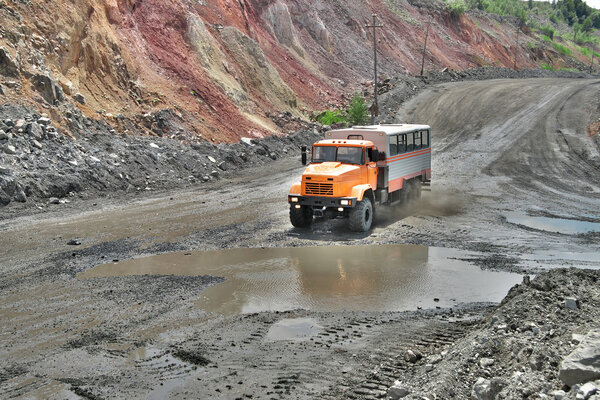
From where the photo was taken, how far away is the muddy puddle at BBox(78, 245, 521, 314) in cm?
1299

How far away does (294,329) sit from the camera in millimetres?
11227

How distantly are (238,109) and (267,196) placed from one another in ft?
49.0

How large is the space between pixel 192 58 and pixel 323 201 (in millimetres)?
24241

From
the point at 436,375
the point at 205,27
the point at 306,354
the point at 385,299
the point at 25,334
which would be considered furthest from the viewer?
the point at 205,27

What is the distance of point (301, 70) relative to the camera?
52906mm

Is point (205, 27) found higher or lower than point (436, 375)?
higher

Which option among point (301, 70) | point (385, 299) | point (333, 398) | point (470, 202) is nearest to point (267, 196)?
point (470, 202)

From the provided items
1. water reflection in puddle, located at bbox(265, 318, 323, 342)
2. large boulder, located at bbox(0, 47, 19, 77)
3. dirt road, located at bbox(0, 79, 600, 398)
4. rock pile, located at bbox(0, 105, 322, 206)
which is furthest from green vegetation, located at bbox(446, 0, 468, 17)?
water reflection in puddle, located at bbox(265, 318, 323, 342)

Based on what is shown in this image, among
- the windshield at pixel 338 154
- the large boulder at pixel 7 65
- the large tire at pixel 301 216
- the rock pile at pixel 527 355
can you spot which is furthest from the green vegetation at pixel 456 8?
the rock pile at pixel 527 355

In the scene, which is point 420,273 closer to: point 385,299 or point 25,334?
point 385,299

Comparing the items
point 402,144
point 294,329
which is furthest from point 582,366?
point 402,144

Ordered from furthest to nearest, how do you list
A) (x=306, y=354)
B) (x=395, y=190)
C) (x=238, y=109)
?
(x=238, y=109) < (x=395, y=190) < (x=306, y=354)

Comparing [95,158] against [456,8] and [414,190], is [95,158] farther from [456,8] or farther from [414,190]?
[456,8]

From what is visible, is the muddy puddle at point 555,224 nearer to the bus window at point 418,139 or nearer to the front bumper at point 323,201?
the bus window at point 418,139
